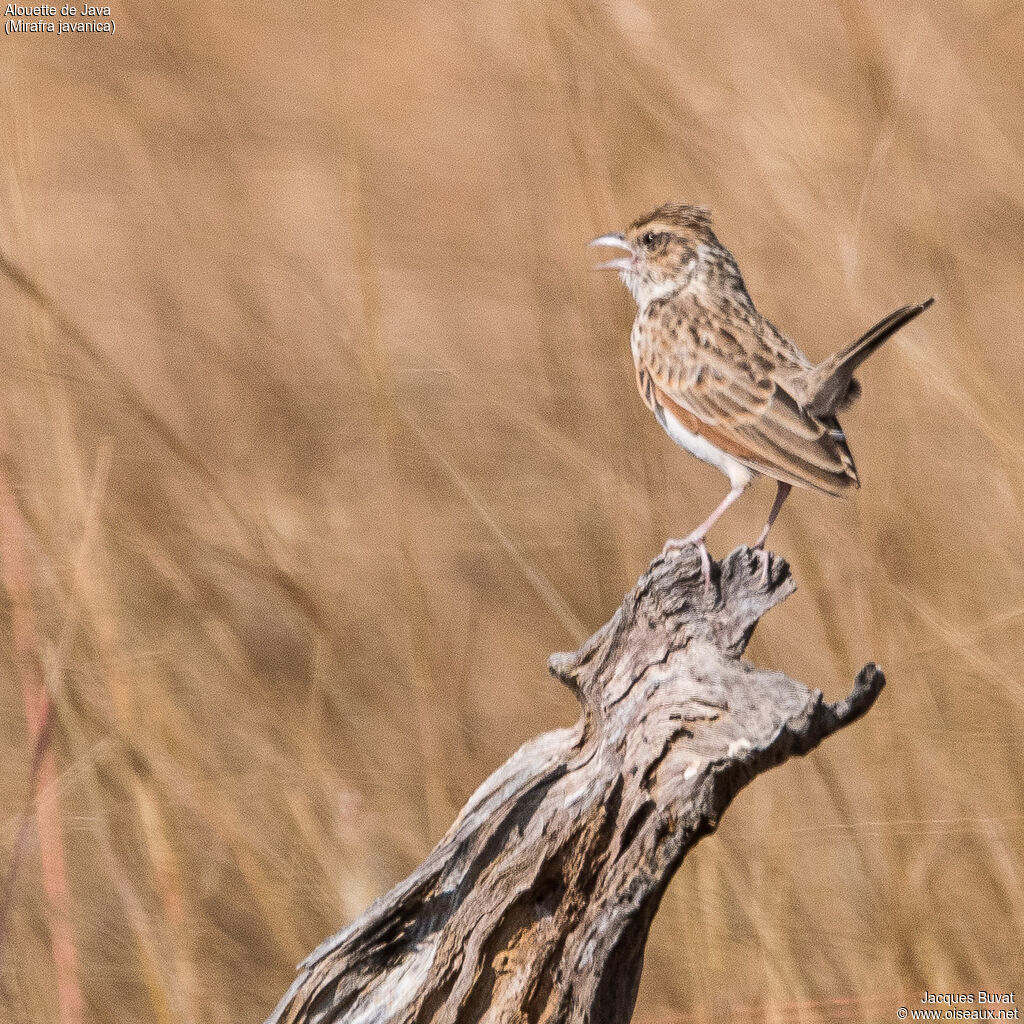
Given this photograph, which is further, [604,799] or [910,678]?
[910,678]

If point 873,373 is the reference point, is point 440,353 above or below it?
above

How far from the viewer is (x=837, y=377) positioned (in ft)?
9.93

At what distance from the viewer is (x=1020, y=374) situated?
18.0 feet

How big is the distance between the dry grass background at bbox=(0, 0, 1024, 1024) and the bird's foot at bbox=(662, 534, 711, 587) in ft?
2.28

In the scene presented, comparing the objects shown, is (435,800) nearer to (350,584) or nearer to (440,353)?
(350,584)

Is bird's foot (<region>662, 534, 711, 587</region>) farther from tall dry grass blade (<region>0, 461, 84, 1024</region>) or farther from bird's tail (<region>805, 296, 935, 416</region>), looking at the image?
tall dry grass blade (<region>0, 461, 84, 1024</region>)

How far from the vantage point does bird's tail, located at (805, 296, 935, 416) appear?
285 centimetres

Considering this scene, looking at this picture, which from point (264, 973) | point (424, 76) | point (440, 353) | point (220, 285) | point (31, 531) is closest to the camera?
point (31, 531)

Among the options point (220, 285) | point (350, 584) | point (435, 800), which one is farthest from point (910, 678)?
point (220, 285)

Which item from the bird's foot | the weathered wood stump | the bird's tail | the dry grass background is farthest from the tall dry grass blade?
the bird's tail

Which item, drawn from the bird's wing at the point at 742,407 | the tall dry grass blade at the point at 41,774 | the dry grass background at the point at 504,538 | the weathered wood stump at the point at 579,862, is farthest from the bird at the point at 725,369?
the tall dry grass blade at the point at 41,774

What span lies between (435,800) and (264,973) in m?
0.87

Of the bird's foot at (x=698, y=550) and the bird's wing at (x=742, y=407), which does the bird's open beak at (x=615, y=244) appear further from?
the bird's foot at (x=698, y=550)

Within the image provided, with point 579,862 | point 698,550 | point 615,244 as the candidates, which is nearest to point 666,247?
point 615,244
